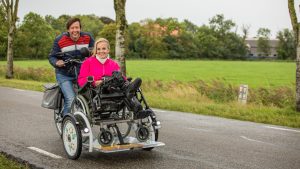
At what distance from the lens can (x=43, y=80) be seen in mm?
28328

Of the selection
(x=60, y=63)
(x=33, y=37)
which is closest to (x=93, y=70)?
(x=60, y=63)

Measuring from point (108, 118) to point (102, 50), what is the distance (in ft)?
3.27

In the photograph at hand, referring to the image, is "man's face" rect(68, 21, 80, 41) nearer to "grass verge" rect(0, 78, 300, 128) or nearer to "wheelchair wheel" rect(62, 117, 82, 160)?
"wheelchair wheel" rect(62, 117, 82, 160)

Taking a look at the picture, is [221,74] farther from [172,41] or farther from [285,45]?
[285,45]

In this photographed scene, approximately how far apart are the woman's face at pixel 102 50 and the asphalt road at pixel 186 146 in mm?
1513

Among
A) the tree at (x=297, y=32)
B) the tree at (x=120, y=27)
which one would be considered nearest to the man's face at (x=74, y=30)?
the tree at (x=297, y=32)

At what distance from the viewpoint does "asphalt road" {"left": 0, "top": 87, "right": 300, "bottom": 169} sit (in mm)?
6461

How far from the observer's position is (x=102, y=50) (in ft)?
22.0

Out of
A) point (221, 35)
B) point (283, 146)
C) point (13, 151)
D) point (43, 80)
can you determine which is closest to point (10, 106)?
point (13, 151)

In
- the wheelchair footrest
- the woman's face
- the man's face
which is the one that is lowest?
the wheelchair footrest

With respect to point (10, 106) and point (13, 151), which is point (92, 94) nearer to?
point (13, 151)

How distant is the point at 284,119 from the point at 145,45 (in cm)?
10359

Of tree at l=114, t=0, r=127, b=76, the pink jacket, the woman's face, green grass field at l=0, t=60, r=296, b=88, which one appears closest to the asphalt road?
the pink jacket

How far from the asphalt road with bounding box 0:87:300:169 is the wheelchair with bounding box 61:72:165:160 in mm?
267
